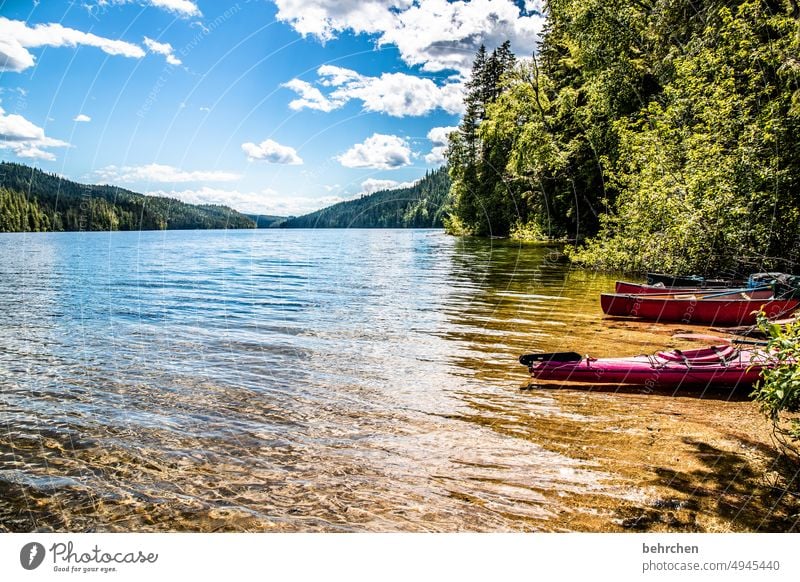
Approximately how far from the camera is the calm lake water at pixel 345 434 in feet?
15.2

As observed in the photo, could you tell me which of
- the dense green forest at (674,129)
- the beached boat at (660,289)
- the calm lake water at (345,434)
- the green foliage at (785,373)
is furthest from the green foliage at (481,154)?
the green foliage at (785,373)

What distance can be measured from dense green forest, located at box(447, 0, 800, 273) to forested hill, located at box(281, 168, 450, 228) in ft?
44.9

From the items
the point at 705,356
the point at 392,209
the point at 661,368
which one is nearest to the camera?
the point at 661,368

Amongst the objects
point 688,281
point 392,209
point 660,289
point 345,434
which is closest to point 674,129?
point 688,281

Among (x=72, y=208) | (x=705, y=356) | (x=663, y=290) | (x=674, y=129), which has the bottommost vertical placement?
(x=705, y=356)

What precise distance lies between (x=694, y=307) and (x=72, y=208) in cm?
13560

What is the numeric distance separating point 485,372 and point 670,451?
152 inches

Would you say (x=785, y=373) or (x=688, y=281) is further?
(x=688, y=281)

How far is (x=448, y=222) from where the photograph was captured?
73250 mm

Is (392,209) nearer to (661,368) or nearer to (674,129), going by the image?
(674,129)

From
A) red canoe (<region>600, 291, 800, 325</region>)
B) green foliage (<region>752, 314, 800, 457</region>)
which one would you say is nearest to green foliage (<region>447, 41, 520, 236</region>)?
red canoe (<region>600, 291, 800, 325</region>)

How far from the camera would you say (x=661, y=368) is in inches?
315
